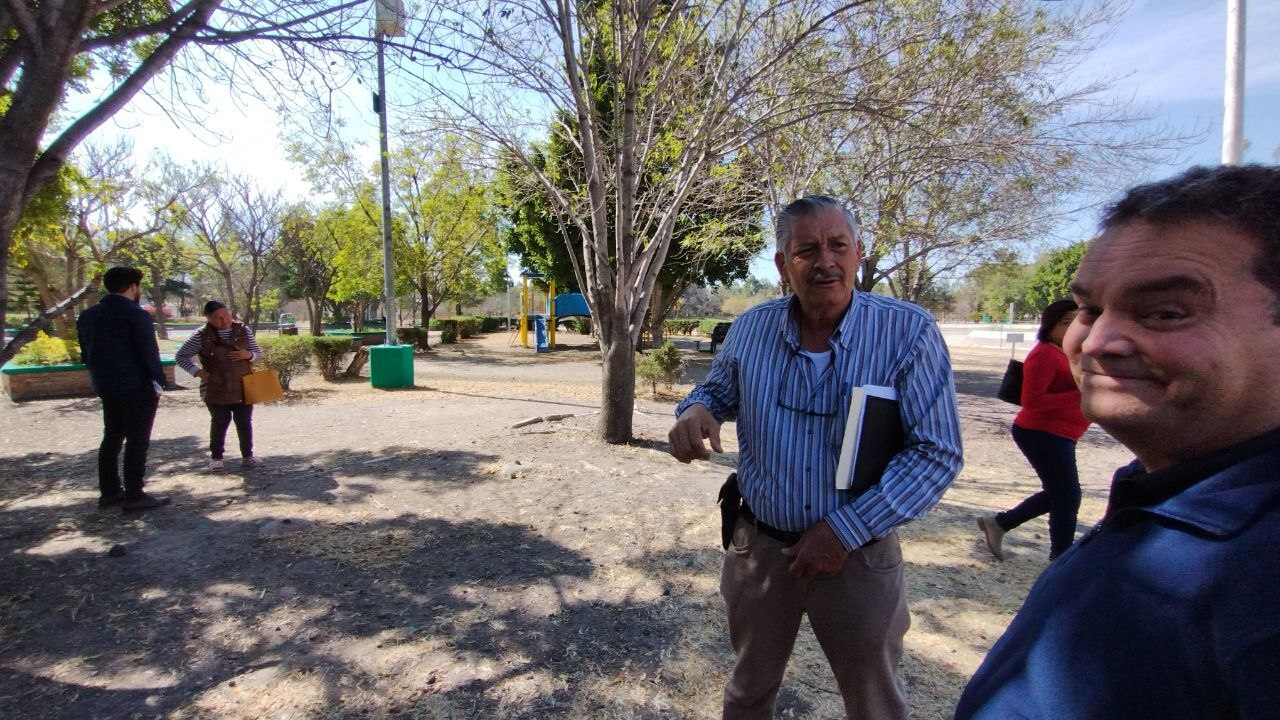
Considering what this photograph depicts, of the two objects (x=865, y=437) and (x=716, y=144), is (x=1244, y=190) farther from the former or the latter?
(x=716, y=144)

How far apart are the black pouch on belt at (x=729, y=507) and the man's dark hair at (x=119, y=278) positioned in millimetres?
4978

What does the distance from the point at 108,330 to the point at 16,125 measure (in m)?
2.45

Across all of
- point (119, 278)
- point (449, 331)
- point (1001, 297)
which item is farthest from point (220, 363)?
point (1001, 297)

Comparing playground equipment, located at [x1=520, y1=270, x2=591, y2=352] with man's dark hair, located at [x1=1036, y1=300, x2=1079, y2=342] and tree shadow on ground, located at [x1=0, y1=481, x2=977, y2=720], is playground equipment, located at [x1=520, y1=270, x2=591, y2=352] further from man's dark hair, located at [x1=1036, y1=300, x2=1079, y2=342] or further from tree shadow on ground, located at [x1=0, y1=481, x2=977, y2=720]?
man's dark hair, located at [x1=1036, y1=300, x2=1079, y2=342]

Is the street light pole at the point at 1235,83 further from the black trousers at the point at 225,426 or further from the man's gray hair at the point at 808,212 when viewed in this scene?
the black trousers at the point at 225,426

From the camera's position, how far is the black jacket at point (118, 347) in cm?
465

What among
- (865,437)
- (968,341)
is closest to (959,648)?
(865,437)

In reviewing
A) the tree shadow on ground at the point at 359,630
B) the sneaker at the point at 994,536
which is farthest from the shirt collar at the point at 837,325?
the sneaker at the point at 994,536

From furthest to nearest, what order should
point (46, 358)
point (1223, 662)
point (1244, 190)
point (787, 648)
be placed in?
1. point (46, 358)
2. point (787, 648)
3. point (1244, 190)
4. point (1223, 662)

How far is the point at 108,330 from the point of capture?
4680 mm

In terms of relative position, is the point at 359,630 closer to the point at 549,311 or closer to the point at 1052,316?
the point at 1052,316

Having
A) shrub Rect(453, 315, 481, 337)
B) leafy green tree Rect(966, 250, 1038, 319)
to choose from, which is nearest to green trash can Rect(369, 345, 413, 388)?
shrub Rect(453, 315, 481, 337)

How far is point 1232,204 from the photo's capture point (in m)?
0.72

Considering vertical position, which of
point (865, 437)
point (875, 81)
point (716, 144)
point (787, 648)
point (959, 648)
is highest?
point (875, 81)
